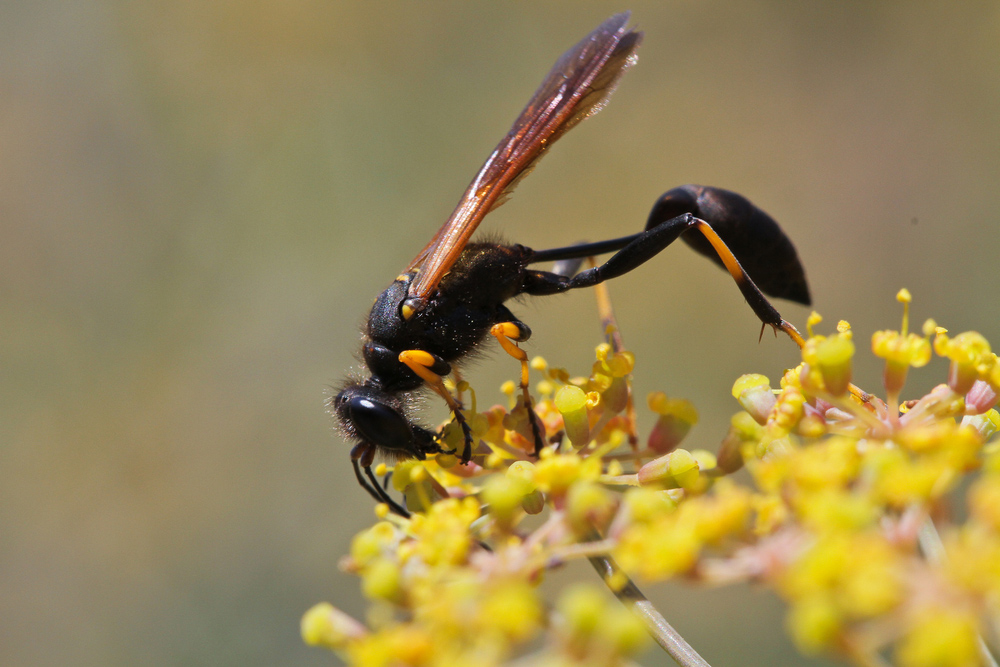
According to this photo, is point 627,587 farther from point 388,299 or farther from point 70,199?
point 70,199

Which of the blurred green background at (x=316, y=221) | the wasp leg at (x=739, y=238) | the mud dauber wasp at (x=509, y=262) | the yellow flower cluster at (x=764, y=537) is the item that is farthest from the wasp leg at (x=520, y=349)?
the blurred green background at (x=316, y=221)

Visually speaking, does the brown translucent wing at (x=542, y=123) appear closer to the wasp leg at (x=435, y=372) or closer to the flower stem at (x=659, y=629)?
the wasp leg at (x=435, y=372)

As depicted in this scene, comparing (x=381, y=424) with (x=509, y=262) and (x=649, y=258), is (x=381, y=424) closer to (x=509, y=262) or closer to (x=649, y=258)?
(x=509, y=262)

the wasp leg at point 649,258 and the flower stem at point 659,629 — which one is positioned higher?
the wasp leg at point 649,258

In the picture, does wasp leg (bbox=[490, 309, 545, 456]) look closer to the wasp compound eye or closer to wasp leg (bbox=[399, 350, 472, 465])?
wasp leg (bbox=[399, 350, 472, 465])

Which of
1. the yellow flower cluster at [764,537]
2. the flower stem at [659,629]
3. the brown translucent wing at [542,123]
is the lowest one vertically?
the flower stem at [659,629]

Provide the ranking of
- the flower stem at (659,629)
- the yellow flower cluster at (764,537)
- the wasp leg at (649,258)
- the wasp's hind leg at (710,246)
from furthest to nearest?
1. the wasp's hind leg at (710,246)
2. the wasp leg at (649,258)
3. the flower stem at (659,629)
4. the yellow flower cluster at (764,537)
